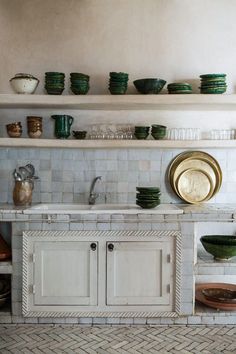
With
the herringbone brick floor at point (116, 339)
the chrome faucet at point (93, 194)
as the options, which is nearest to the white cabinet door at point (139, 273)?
the herringbone brick floor at point (116, 339)

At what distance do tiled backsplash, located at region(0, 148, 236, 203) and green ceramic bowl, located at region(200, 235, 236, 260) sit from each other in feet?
1.85

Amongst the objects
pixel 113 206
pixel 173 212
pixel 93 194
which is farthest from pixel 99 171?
pixel 173 212

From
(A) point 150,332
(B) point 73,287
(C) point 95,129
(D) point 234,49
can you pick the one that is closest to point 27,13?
(C) point 95,129

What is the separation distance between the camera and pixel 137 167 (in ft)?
13.0

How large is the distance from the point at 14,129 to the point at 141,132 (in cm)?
109

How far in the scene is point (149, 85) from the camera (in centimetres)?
365

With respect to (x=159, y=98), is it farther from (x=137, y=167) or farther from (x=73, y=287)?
(x=73, y=287)

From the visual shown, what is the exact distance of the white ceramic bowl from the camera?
3.62m

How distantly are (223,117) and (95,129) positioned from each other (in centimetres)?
119

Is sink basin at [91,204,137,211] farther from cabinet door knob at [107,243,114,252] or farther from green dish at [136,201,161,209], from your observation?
cabinet door knob at [107,243,114,252]

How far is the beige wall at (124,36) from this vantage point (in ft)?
13.0

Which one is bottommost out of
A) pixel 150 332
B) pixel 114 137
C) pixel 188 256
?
pixel 150 332

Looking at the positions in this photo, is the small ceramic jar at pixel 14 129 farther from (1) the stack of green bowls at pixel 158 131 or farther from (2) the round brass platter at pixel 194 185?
(2) the round brass platter at pixel 194 185

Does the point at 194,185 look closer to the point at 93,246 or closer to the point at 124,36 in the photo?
the point at 93,246
